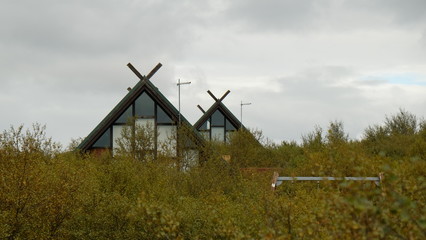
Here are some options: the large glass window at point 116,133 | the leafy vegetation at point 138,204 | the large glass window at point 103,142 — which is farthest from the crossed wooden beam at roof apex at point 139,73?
the leafy vegetation at point 138,204

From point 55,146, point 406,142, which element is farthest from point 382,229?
point 406,142

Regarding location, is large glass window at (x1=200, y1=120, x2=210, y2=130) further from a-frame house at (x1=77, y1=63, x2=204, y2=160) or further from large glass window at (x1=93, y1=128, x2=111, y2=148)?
large glass window at (x1=93, y1=128, x2=111, y2=148)

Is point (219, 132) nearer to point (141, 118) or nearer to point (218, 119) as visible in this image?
point (218, 119)

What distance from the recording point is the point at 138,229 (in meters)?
16.5

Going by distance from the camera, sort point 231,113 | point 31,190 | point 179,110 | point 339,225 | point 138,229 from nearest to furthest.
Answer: point 339,225 < point 31,190 < point 138,229 < point 179,110 < point 231,113

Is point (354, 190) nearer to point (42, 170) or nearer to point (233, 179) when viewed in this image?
point (42, 170)

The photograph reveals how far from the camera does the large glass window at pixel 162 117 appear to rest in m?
35.9

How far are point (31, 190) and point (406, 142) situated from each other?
33790 millimetres

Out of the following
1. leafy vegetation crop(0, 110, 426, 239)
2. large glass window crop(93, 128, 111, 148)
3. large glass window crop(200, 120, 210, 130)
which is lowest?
leafy vegetation crop(0, 110, 426, 239)

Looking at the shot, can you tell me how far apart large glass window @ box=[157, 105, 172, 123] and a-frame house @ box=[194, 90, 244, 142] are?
41.4 ft

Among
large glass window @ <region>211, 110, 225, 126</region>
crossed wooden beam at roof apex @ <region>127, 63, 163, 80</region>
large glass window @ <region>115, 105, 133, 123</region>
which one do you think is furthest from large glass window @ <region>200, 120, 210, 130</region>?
large glass window @ <region>115, 105, 133, 123</region>

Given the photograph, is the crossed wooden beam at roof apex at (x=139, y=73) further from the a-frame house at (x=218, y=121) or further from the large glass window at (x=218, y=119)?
the large glass window at (x=218, y=119)

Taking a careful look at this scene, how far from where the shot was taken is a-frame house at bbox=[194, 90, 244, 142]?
163 feet

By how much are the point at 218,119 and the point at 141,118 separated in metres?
15.9
